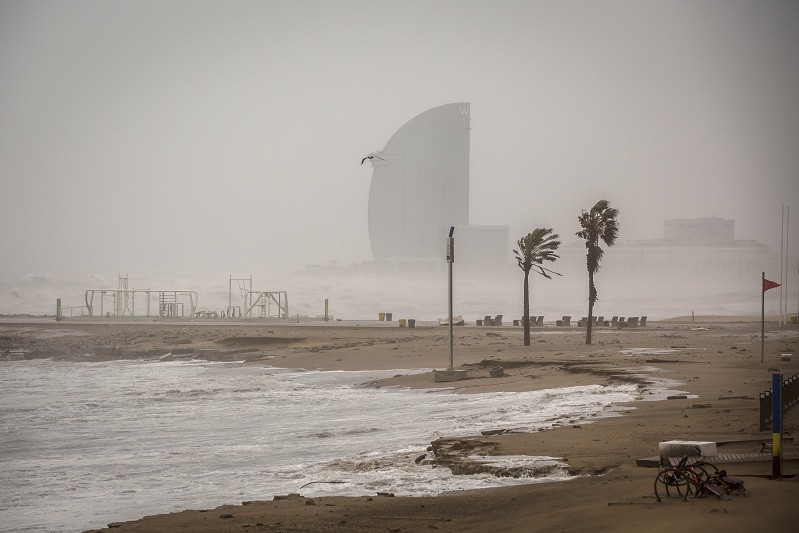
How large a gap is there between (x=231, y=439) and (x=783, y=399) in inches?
343

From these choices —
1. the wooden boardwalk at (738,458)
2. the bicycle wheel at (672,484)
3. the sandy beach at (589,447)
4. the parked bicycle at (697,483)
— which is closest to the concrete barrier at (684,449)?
the wooden boardwalk at (738,458)

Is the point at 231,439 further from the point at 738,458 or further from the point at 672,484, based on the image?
the point at 672,484

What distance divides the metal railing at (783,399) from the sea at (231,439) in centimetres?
290

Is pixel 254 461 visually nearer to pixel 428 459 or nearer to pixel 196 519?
pixel 428 459

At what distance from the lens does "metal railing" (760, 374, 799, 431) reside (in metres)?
12.8

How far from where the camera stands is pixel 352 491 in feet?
36.6

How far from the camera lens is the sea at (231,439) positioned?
11344 mm

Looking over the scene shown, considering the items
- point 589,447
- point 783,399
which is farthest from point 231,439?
point 783,399

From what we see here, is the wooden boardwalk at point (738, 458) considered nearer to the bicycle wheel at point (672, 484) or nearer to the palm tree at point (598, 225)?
the bicycle wheel at point (672, 484)

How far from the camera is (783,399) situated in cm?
1412

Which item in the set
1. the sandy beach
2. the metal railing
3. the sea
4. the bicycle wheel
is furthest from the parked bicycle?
the metal railing

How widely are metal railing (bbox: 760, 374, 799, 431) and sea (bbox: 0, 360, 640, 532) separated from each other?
2.90 metres

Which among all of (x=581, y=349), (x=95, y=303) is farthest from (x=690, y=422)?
(x=95, y=303)

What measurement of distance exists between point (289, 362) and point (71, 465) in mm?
22387
